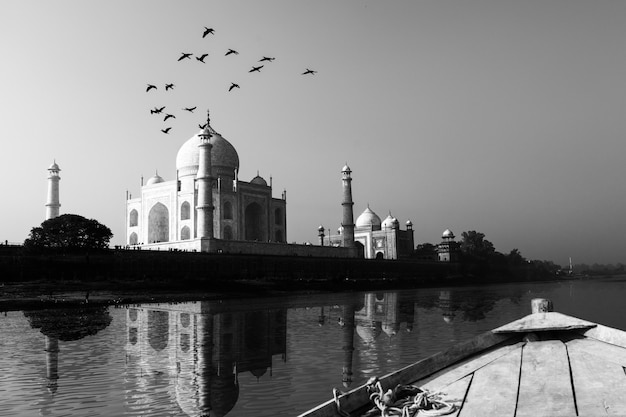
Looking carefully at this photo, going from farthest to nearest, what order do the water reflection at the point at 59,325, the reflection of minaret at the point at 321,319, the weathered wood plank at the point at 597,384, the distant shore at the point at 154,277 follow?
1. the distant shore at the point at 154,277
2. the reflection of minaret at the point at 321,319
3. the water reflection at the point at 59,325
4. the weathered wood plank at the point at 597,384

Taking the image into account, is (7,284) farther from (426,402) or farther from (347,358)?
(426,402)

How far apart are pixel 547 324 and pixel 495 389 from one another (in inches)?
54.9

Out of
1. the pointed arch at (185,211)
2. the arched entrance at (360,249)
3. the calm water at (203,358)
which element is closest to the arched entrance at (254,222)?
the pointed arch at (185,211)

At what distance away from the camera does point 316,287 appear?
40062 millimetres

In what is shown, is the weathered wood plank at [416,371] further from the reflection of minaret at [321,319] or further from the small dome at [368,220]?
the small dome at [368,220]

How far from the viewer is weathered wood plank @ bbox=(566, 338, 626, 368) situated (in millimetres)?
4781

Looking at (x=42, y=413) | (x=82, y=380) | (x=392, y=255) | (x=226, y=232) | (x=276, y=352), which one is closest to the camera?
(x=42, y=413)

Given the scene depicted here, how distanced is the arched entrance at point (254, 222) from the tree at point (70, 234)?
1696cm

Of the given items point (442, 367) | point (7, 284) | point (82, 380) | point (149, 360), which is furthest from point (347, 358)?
point (7, 284)

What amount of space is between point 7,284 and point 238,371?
2351 cm

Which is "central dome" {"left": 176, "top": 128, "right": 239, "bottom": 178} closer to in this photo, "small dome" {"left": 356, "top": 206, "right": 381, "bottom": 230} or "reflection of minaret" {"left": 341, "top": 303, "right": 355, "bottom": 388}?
"small dome" {"left": 356, "top": 206, "right": 381, "bottom": 230}

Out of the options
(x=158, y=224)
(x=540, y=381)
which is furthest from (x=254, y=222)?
(x=540, y=381)

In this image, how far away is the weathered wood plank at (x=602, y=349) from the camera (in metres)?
4.78

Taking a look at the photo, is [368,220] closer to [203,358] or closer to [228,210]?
[228,210]
